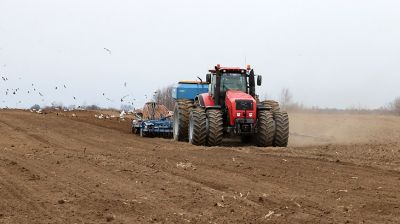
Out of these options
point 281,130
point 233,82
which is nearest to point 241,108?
point 281,130

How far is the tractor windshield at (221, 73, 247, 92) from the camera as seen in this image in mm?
18906

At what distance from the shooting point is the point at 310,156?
13930mm

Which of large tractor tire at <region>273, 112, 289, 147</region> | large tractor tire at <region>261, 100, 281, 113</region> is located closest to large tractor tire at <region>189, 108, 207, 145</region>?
large tractor tire at <region>273, 112, 289, 147</region>

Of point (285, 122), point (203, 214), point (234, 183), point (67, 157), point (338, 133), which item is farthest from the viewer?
point (338, 133)

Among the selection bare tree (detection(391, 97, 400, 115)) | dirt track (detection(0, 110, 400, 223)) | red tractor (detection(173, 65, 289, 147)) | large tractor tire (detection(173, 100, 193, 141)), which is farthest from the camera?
bare tree (detection(391, 97, 400, 115))

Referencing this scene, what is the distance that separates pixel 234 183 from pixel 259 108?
8.13 metres

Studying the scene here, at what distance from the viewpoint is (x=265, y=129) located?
17266 millimetres

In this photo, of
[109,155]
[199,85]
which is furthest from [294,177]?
[199,85]

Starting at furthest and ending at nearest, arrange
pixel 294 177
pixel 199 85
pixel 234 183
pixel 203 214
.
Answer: pixel 199 85 → pixel 294 177 → pixel 234 183 → pixel 203 214

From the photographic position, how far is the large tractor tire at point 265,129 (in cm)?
1728

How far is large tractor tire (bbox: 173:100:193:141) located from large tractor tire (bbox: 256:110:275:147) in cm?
317

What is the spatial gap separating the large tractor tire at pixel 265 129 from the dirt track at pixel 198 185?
4.52ft

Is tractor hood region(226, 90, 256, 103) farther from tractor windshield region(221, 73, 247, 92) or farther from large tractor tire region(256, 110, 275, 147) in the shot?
large tractor tire region(256, 110, 275, 147)

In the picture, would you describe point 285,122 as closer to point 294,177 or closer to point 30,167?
point 294,177
